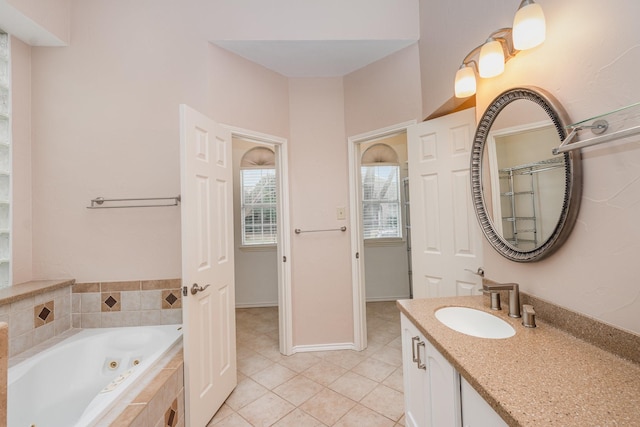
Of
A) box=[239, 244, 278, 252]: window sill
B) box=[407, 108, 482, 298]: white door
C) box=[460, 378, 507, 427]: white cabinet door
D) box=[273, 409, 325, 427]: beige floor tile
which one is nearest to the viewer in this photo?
box=[460, 378, 507, 427]: white cabinet door

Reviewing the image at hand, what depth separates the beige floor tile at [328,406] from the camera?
5.45 ft

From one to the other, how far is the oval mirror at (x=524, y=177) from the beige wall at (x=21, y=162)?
2868 millimetres

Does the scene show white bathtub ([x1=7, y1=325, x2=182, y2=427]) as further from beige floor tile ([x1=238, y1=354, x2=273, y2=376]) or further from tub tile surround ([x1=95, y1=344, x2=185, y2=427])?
beige floor tile ([x1=238, y1=354, x2=273, y2=376])

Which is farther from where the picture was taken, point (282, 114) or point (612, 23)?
point (282, 114)

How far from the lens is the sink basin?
1153 mm

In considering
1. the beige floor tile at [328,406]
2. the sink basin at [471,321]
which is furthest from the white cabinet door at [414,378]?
the beige floor tile at [328,406]

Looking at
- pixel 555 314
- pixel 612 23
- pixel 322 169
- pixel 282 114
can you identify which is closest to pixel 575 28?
pixel 612 23

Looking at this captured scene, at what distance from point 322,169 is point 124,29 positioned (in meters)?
1.81

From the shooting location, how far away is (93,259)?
1.89m

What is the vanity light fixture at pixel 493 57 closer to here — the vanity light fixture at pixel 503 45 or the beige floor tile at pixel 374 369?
the vanity light fixture at pixel 503 45

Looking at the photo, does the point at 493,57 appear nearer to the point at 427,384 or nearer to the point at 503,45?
the point at 503,45

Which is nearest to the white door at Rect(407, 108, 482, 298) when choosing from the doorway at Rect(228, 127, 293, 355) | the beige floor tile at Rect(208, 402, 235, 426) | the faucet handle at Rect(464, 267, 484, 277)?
the faucet handle at Rect(464, 267, 484, 277)

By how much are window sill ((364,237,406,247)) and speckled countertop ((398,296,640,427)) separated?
2.87m

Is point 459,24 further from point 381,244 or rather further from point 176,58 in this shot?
point 381,244
